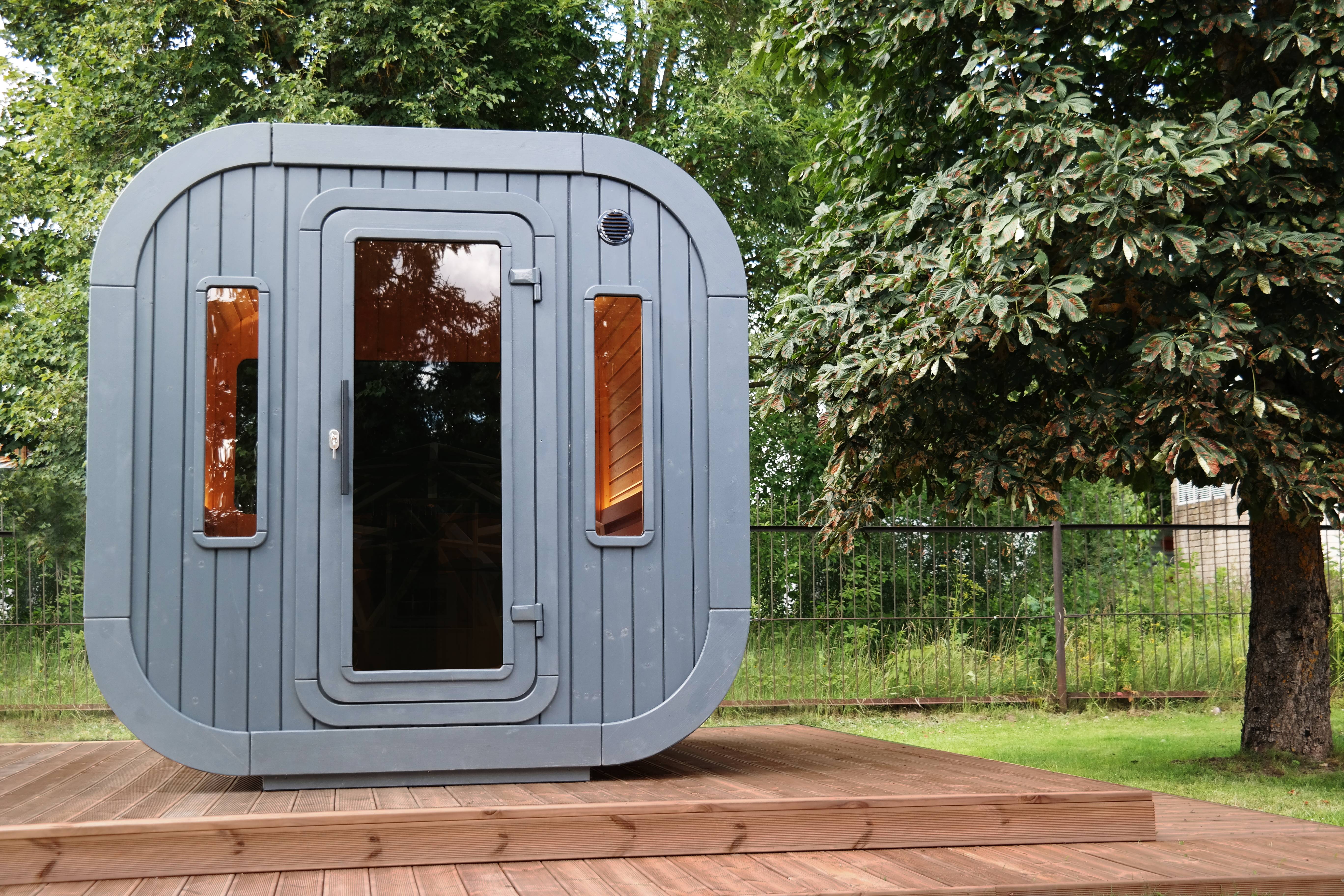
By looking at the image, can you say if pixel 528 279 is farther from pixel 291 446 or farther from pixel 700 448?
pixel 291 446

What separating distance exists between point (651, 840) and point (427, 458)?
5.07 ft

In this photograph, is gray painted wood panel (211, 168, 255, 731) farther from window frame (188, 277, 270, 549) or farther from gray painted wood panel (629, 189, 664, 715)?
gray painted wood panel (629, 189, 664, 715)

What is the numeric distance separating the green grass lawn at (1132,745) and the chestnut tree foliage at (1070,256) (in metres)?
1.53

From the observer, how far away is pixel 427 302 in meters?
A: 4.27

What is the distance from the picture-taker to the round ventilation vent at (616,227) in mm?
4441

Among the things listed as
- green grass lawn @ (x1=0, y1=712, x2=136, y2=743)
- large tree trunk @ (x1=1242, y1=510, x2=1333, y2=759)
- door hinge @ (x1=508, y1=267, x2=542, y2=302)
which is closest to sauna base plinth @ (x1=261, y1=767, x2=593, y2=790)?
door hinge @ (x1=508, y1=267, x2=542, y2=302)

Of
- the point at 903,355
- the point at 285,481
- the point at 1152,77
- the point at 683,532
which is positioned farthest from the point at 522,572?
the point at 1152,77

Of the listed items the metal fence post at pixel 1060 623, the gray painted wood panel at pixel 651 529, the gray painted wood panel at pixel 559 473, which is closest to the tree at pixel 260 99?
the metal fence post at pixel 1060 623

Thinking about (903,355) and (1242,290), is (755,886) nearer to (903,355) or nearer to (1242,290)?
(903,355)

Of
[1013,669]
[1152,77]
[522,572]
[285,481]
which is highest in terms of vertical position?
[1152,77]

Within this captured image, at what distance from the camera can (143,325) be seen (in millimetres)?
4109

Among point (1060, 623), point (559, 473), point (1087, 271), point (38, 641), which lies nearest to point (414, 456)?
point (559, 473)

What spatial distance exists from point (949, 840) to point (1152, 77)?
16.8ft

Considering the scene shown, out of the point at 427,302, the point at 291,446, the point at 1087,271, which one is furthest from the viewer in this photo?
the point at 1087,271
